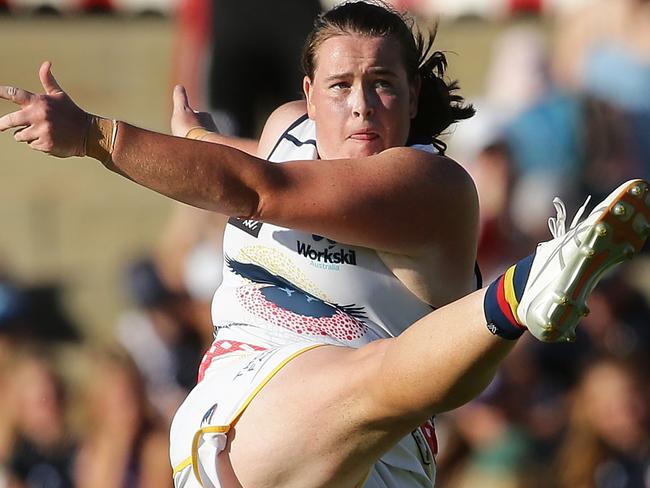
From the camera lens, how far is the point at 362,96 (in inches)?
154

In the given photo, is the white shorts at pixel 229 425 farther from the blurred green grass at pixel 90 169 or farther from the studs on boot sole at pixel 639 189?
the blurred green grass at pixel 90 169

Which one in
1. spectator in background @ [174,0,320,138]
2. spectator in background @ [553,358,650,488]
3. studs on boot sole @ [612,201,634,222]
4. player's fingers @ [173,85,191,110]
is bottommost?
spectator in background @ [553,358,650,488]

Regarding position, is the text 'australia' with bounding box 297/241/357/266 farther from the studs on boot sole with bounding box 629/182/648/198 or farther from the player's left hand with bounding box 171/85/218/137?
the studs on boot sole with bounding box 629/182/648/198

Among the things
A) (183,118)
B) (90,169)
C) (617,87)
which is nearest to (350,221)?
(183,118)

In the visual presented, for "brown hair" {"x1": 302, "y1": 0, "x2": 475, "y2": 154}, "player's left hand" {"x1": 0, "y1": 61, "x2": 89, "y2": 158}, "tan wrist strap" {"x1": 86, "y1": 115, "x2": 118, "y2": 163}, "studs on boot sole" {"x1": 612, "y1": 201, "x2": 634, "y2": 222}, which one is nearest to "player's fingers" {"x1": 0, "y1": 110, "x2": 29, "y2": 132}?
"player's left hand" {"x1": 0, "y1": 61, "x2": 89, "y2": 158}

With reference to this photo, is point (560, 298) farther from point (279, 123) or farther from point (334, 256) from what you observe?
point (279, 123)

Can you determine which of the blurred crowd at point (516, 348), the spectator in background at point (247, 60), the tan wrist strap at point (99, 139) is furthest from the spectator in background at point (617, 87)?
the tan wrist strap at point (99, 139)

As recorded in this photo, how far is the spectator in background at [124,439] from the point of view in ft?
22.4

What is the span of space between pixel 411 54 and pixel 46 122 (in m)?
0.99

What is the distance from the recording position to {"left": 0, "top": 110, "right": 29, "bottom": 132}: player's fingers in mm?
3541

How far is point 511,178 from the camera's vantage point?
7.64 metres

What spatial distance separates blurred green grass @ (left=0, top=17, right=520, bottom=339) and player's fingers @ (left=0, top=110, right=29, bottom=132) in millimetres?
4520

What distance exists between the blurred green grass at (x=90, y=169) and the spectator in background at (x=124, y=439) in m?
1.11

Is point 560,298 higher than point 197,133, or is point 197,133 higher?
point 560,298
